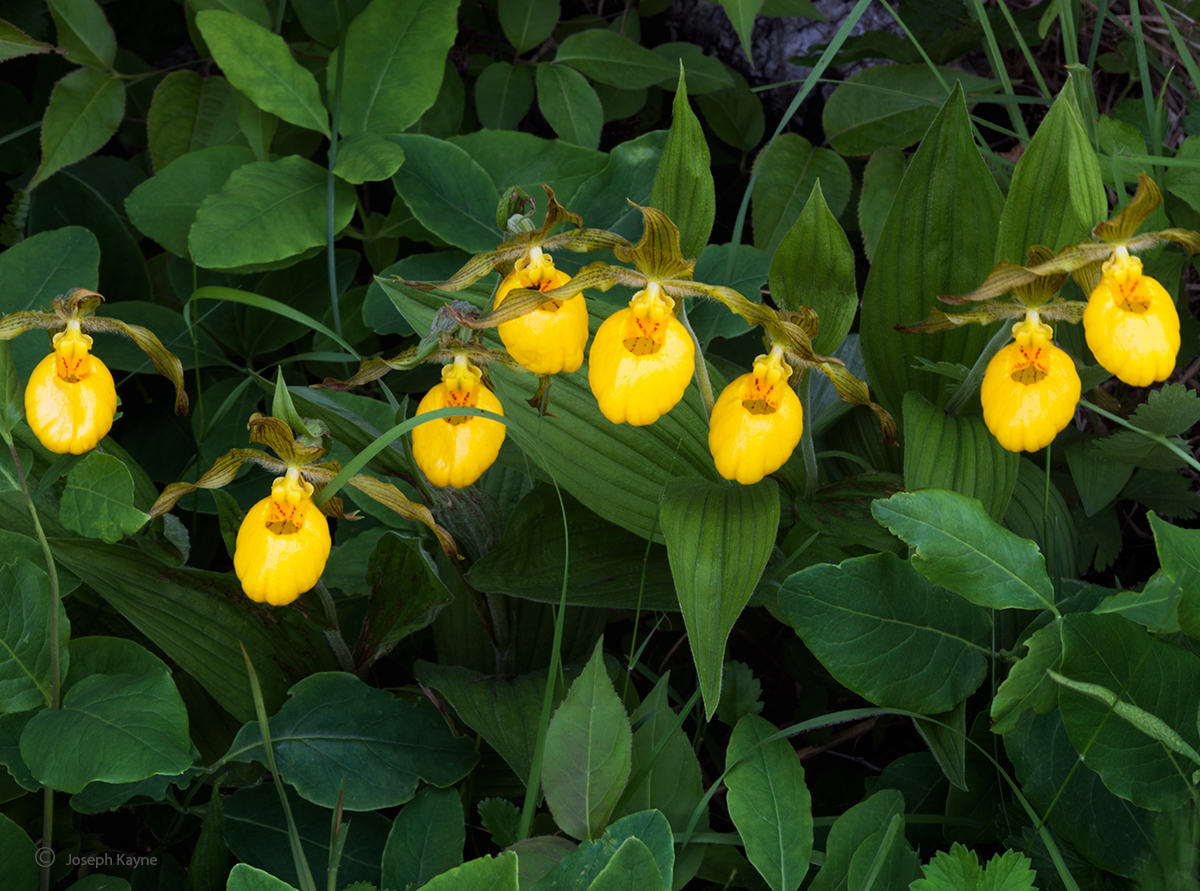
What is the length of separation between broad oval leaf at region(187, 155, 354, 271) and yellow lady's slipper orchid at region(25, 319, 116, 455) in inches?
10.9

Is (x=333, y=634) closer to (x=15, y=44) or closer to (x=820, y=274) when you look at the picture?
(x=820, y=274)

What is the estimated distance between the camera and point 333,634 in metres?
1.23

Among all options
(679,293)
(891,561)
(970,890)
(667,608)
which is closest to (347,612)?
(667,608)

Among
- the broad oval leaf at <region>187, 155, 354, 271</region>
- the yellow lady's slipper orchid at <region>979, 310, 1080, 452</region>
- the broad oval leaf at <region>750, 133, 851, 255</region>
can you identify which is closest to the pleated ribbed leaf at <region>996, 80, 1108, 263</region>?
the yellow lady's slipper orchid at <region>979, 310, 1080, 452</region>

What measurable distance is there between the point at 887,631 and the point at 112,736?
894 mm

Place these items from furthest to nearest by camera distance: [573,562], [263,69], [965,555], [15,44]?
[263,69] → [15,44] → [573,562] → [965,555]

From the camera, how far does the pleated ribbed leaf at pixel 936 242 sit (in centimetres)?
122

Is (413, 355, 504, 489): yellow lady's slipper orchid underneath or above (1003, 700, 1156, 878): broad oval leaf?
above

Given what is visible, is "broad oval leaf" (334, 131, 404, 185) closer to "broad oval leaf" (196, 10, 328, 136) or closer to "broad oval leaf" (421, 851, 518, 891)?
"broad oval leaf" (196, 10, 328, 136)

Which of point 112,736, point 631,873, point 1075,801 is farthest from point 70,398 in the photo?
point 1075,801

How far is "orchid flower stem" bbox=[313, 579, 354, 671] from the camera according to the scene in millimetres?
1199

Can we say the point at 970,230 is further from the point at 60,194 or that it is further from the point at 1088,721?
the point at 60,194

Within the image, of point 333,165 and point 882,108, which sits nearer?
point 333,165

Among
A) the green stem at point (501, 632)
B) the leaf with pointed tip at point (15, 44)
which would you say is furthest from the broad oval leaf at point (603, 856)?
the leaf with pointed tip at point (15, 44)
